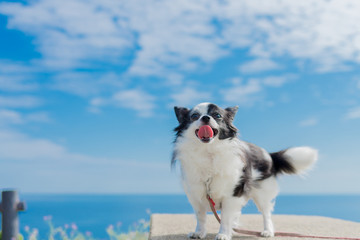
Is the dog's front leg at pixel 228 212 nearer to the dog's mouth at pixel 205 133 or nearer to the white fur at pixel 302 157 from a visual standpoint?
the dog's mouth at pixel 205 133

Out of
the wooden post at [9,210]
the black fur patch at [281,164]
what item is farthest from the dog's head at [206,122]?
the wooden post at [9,210]

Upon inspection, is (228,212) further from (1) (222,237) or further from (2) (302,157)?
(2) (302,157)

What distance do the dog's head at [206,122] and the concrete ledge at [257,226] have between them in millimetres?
1120

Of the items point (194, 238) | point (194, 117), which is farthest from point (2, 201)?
point (194, 117)

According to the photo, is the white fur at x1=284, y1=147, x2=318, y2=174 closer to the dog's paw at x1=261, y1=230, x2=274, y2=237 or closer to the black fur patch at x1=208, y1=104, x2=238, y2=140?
the dog's paw at x1=261, y1=230, x2=274, y2=237

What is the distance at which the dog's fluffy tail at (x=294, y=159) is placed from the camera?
13.3 ft

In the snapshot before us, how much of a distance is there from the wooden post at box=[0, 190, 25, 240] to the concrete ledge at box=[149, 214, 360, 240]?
154 centimetres

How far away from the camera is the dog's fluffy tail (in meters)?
4.05

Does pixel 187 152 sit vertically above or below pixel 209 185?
above

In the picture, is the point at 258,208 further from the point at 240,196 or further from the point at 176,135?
the point at 176,135

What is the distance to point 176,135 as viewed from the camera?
330 cm

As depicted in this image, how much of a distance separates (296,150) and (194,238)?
1.63m

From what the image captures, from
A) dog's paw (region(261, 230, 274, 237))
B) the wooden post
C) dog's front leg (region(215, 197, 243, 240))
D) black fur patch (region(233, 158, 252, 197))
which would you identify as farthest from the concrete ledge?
the wooden post

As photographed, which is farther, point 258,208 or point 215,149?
point 258,208
